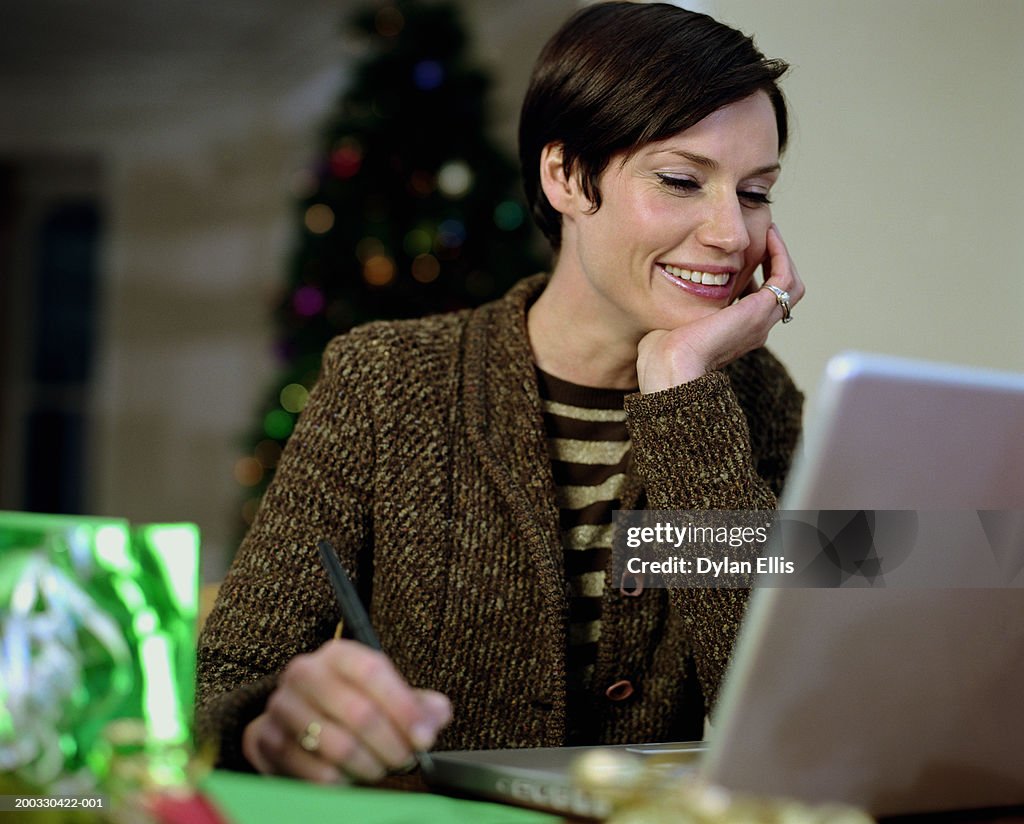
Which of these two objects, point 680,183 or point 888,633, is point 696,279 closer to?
point 680,183

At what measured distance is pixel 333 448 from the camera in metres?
1.17

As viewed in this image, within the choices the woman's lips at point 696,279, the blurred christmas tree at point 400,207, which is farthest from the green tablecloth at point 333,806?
the blurred christmas tree at point 400,207

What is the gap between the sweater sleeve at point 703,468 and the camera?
1.00m

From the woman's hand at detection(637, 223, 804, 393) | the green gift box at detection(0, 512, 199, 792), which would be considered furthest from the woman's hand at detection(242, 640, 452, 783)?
the woman's hand at detection(637, 223, 804, 393)

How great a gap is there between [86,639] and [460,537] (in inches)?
27.4

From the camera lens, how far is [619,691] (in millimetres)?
1191

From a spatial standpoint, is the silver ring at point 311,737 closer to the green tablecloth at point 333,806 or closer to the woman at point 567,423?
the green tablecloth at point 333,806

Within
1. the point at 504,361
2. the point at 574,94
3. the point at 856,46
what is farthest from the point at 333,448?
the point at 856,46

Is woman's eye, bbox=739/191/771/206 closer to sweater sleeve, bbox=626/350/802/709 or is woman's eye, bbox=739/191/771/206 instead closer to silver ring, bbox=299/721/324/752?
sweater sleeve, bbox=626/350/802/709

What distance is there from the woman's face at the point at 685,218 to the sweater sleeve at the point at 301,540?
0.89 feet

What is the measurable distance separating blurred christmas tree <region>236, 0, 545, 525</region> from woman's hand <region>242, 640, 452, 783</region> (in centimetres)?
291

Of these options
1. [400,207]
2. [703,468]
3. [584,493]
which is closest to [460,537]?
[584,493]

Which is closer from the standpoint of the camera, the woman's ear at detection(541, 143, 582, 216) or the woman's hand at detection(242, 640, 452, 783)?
the woman's hand at detection(242, 640, 452, 783)

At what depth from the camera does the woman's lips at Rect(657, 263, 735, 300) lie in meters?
1.22
